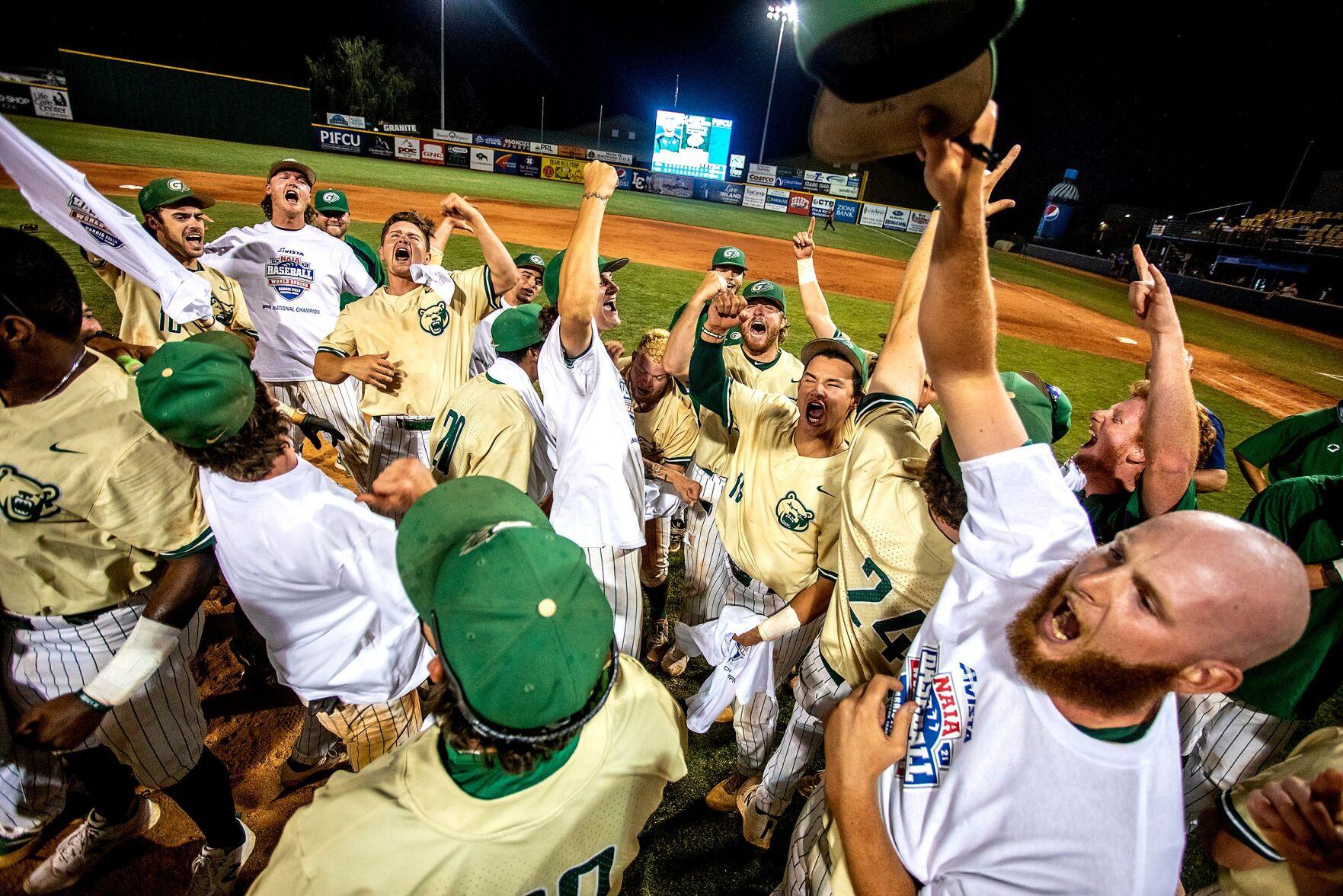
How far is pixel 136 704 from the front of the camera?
7.59 ft

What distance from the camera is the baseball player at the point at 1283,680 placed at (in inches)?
103

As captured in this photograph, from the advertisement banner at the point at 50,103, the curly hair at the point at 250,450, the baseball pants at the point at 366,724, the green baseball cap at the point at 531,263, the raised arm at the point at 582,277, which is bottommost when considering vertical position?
the baseball pants at the point at 366,724

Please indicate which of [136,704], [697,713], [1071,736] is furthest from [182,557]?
[1071,736]

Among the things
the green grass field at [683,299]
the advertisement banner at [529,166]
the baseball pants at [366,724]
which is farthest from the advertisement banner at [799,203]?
the baseball pants at [366,724]

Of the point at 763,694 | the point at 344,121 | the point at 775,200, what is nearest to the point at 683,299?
the point at 763,694

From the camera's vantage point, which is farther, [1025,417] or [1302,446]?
[1302,446]

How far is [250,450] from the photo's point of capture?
2090mm

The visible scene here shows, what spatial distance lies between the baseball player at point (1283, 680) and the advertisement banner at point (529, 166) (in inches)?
1583

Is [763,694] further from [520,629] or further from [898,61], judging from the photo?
[898,61]

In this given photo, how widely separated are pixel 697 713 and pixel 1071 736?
1.92m

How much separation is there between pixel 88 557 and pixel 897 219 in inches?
1714

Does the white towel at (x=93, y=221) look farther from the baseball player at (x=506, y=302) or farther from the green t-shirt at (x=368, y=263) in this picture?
the green t-shirt at (x=368, y=263)

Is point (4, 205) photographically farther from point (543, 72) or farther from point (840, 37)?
point (543, 72)

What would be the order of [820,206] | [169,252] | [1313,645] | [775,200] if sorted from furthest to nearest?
[775,200] < [820,206] < [169,252] < [1313,645]
